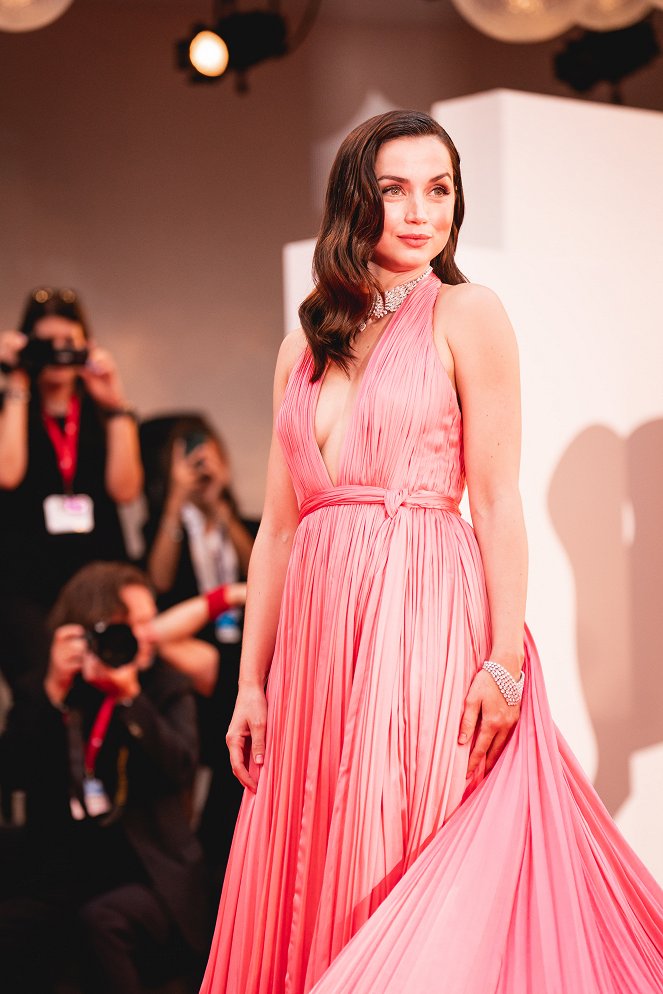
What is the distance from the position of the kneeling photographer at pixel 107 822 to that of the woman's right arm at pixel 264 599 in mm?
1461

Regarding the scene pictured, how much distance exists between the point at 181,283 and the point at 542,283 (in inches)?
141

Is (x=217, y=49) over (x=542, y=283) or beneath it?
over

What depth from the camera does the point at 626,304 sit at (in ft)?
10.2

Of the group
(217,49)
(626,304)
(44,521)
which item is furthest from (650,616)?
(217,49)

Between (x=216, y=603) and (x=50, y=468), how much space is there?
0.73 metres

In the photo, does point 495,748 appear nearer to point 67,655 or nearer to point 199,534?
point 67,655

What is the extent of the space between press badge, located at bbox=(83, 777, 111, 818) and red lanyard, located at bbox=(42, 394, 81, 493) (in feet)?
4.26

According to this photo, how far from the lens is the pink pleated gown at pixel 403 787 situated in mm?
1748

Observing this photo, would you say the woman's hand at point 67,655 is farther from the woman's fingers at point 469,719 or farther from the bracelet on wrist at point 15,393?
the woman's fingers at point 469,719

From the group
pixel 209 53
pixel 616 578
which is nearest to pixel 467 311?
pixel 616 578

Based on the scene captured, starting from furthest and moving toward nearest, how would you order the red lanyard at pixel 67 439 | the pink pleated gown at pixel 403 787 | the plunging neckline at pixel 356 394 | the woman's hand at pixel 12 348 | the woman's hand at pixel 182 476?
the woman's hand at pixel 182 476
the red lanyard at pixel 67 439
the woman's hand at pixel 12 348
the plunging neckline at pixel 356 394
the pink pleated gown at pixel 403 787

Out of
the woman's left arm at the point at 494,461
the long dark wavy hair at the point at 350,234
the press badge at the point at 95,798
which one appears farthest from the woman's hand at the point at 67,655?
the woman's left arm at the point at 494,461

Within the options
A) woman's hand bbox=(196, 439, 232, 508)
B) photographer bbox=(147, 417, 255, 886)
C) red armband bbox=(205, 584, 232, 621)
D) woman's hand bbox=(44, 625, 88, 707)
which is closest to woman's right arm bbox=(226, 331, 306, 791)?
woman's hand bbox=(44, 625, 88, 707)

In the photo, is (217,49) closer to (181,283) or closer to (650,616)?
(181,283)
